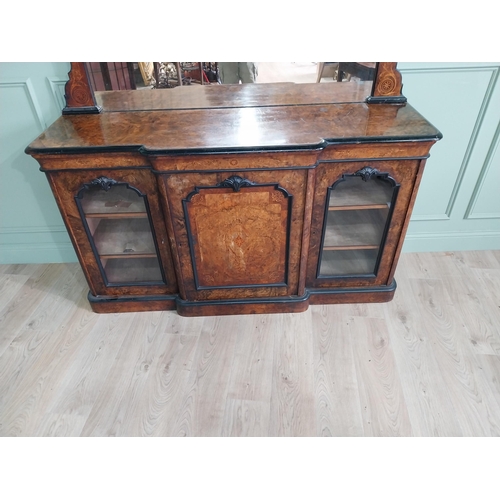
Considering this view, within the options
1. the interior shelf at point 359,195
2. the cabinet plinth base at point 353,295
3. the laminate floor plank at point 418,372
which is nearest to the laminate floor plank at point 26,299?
the cabinet plinth base at point 353,295

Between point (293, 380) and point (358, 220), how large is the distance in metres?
0.80

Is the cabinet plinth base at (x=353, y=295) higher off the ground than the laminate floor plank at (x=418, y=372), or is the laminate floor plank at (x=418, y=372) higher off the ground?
the cabinet plinth base at (x=353, y=295)

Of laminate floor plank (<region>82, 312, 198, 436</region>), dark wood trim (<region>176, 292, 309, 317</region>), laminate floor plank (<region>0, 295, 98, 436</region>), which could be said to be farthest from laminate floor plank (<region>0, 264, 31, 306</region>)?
dark wood trim (<region>176, 292, 309, 317</region>)

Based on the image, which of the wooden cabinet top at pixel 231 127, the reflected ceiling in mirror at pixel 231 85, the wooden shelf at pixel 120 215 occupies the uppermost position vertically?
the reflected ceiling in mirror at pixel 231 85

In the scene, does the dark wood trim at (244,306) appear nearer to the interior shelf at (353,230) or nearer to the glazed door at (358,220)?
the glazed door at (358,220)

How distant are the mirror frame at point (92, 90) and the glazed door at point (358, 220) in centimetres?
35

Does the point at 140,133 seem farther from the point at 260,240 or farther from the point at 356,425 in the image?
the point at 356,425

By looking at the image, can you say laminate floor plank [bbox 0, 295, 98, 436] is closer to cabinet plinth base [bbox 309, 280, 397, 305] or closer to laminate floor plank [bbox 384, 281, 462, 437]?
cabinet plinth base [bbox 309, 280, 397, 305]

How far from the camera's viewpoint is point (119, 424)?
1.45m

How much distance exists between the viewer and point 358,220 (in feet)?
5.93

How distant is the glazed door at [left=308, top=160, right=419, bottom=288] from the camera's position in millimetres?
1517

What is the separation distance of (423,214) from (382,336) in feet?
2.62

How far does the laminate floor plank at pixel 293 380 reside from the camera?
56.5 inches

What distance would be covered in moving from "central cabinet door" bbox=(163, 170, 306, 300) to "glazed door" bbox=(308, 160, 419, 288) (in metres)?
0.12
